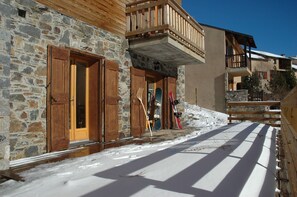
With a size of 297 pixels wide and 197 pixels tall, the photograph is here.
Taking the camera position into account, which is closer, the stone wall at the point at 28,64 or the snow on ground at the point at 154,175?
the snow on ground at the point at 154,175

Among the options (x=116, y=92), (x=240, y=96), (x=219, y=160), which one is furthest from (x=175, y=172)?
(x=240, y=96)

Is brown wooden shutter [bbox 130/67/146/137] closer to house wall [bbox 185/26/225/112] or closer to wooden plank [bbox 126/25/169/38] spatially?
wooden plank [bbox 126/25/169/38]

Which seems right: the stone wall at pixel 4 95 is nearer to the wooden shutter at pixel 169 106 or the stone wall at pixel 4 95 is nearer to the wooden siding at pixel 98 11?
the wooden siding at pixel 98 11

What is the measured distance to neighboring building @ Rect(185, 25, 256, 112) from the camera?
1898 centimetres

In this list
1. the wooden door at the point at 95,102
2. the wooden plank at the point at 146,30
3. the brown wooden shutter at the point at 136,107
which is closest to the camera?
the wooden door at the point at 95,102

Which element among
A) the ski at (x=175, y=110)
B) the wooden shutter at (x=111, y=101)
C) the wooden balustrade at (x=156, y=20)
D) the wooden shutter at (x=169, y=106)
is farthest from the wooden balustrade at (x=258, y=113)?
the wooden shutter at (x=111, y=101)

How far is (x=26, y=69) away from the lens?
16.5 ft

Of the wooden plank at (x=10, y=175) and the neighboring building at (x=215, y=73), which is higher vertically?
the neighboring building at (x=215, y=73)

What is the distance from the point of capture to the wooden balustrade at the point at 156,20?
762 cm

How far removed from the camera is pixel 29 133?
505 cm

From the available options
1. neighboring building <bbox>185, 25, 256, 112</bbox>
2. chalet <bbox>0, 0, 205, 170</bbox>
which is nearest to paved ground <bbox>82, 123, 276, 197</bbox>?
chalet <bbox>0, 0, 205, 170</bbox>

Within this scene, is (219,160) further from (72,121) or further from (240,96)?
(240,96)

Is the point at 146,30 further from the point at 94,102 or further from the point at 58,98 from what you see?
the point at 58,98

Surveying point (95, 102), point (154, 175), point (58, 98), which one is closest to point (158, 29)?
point (95, 102)
